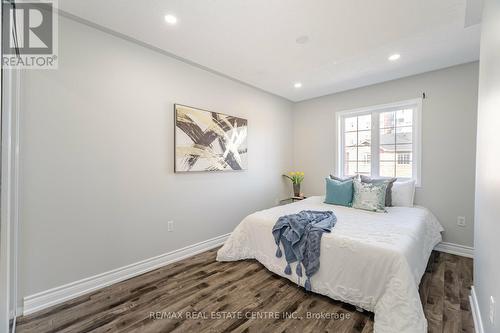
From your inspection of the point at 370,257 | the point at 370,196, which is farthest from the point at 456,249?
the point at 370,257

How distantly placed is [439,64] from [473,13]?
1118 millimetres

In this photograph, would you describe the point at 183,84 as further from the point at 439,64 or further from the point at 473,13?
the point at 439,64

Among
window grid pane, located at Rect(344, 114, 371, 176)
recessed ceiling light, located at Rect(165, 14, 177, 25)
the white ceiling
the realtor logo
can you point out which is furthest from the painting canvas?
window grid pane, located at Rect(344, 114, 371, 176)

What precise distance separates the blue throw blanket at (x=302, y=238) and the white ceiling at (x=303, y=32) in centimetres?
194

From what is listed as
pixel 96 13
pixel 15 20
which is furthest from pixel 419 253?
pixel 15 20

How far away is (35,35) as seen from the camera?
6.18 ft

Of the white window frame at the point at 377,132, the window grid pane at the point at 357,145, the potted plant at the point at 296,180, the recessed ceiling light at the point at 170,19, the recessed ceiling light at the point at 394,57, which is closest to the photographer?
the recessed ceiling light at the point at 170,19

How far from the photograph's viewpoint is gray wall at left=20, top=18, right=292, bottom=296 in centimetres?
187

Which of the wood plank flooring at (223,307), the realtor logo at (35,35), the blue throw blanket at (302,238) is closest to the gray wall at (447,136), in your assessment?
the wood plank flooring at (223,307)

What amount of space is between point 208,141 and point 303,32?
1723mm

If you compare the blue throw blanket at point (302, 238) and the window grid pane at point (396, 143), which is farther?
the window grid pane at point (396, 143)

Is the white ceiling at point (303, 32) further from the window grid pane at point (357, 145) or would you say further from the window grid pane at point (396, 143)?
the window grid pane at point (357, 145)

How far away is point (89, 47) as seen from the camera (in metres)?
2.10

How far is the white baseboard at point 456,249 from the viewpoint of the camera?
286 cm
